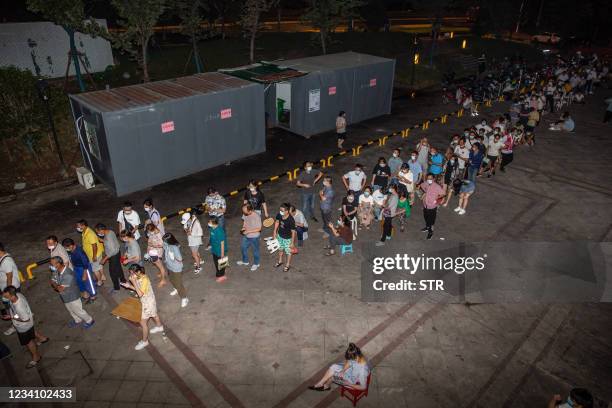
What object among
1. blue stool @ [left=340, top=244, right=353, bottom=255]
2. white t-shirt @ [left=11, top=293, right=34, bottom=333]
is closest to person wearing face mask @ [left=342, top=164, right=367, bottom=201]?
blue stool @ [left=340, top=244, right=353, bottom=255]

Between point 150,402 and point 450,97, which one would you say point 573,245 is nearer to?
point 150,402

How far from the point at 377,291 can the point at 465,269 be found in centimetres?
270

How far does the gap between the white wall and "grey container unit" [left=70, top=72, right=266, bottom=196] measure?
38.4 feet

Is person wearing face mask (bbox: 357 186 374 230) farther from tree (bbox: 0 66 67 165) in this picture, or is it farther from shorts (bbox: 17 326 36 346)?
tree (bbox: 0 66 67 165)

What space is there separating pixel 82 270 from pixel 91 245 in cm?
57

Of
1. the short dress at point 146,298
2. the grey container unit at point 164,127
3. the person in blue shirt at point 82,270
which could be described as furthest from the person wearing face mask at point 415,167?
the person in blue shirt at point 82,270

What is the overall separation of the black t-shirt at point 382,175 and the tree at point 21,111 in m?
13.4

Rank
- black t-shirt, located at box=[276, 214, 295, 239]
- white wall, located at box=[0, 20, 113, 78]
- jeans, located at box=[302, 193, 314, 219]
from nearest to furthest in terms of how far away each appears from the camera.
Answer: black t-shirt, located at box=[276, 214, 295, 239], jeans, located at box=[302, 193, 314, 219], white wall, located at box=[0, 20, 113, 78]

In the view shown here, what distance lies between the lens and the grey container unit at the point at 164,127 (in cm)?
1423

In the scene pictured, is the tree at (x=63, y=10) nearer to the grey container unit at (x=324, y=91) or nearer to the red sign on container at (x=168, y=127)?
the grey container unit at (x=324, y=91)

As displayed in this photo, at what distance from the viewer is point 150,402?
7.55 m

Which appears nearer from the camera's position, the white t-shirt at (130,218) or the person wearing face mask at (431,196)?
the white t-shirt at (130,218)

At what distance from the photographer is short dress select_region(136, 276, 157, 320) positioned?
8062 mm

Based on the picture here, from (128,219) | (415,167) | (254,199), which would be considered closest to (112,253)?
(128,219)
